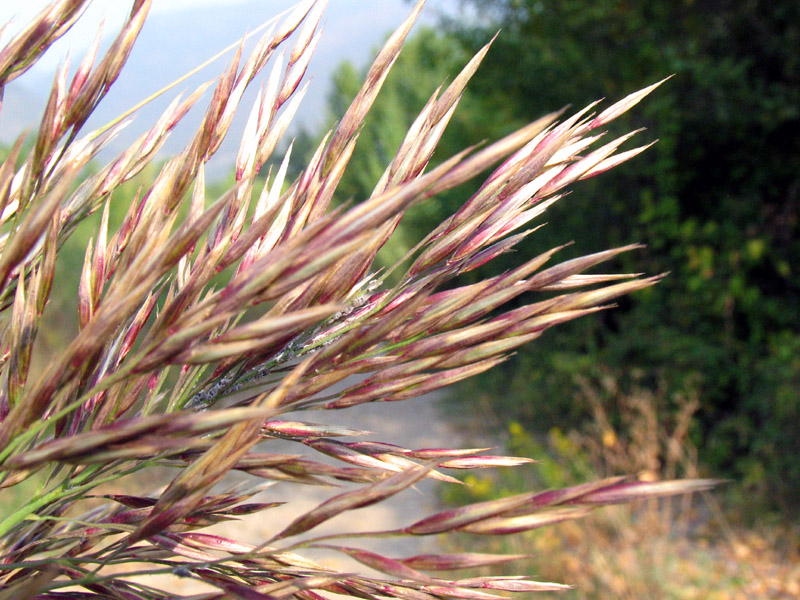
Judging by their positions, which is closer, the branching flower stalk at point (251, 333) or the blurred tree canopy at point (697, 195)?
the branching flower stalk at point (251, 333)

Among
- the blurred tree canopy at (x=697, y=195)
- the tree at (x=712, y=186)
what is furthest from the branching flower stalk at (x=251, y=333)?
the blurred tree canopy at (x=697, y=195)

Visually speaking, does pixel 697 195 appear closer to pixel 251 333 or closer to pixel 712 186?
pixel 712 186

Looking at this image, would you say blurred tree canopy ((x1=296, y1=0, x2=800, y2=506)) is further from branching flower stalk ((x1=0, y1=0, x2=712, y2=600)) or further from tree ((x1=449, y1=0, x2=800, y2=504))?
branching flower stalk ((x1=0, y1=0, x2=712, y2=600))

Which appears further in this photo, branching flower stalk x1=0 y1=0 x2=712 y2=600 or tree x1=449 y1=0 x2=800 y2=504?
tree x1=449 y1=0 x2=800 y2=504

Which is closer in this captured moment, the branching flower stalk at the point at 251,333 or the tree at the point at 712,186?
the branching flower stalk at the point at 251,333

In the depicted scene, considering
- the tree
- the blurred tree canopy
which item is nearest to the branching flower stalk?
the tree

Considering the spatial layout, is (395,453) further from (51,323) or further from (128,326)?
(51,323)

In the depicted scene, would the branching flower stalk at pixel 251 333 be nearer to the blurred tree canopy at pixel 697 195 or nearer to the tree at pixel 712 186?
the tree at pixel 712 186
